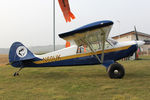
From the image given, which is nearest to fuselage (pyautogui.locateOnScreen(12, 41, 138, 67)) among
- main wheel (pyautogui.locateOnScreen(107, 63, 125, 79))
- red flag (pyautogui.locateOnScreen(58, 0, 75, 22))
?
main wheel (pyautogui.locateOnScreen(107, 63, 125, 79))

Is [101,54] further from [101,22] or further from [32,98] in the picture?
[32,98]

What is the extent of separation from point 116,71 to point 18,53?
5.40m

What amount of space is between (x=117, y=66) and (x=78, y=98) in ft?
9.79

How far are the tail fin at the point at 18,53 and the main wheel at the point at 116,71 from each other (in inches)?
174

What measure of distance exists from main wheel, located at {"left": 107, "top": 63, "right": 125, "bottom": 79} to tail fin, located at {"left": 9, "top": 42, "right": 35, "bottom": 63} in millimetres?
4425

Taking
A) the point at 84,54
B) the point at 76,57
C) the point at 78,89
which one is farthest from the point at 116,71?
the point at 78,89

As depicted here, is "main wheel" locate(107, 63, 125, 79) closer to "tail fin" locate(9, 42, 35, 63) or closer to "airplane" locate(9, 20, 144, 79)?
"airplane" locate(9, 20, 144, 79)

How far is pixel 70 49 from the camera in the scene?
289 inches

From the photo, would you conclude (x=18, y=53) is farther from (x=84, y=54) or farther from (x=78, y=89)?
(x=78, y=89)

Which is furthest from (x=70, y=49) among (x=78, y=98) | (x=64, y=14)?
(x=64, y=14)

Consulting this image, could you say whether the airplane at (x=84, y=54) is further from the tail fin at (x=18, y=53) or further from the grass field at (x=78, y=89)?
the grass field at (x=78, y=89)

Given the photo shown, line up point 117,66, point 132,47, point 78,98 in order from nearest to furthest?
1. point 78,98
2. point 117,66
3. point 132,47

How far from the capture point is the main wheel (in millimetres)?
5898

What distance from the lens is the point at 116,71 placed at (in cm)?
600
